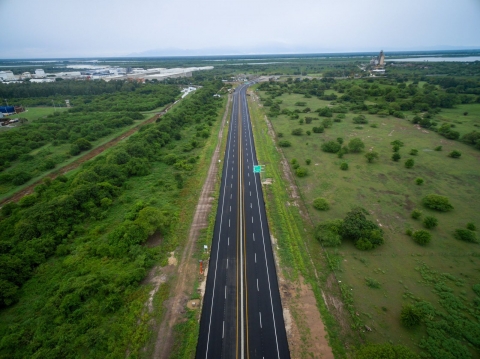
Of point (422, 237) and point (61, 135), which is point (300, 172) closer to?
point (422, 237)

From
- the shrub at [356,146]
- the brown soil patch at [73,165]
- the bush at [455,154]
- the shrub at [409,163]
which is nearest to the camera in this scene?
the brown soil patch at [73,165]

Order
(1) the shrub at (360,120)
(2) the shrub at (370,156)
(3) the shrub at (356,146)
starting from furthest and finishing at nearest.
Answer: (1) the shrub at (360,120)
(3) the shrub at (356,146)
(2) the shrub at (370,156)

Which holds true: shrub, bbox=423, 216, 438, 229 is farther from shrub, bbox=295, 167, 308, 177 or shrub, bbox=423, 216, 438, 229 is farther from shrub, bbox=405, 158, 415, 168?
shrub, bbox=295, 167, 308, 177

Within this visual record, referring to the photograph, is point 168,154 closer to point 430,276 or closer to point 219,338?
point 219,338

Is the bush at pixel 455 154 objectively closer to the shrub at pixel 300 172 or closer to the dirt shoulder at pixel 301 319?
the shrub at pixel 300 172

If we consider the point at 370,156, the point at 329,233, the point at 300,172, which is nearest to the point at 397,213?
the point at 329,233

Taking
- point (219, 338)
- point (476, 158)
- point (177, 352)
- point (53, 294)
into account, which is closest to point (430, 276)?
point (219, 338)

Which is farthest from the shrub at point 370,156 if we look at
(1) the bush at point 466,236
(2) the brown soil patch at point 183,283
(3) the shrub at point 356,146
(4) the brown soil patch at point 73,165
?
(4) the brown soil patch at point 73,165

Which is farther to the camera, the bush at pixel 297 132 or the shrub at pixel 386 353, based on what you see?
the bush at pixel 297 132
